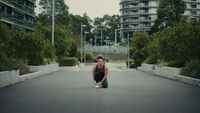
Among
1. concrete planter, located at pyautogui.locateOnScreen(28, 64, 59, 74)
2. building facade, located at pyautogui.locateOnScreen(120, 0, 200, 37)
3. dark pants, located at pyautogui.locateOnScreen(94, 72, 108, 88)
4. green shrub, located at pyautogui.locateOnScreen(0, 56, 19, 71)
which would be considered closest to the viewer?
dark pants, located at pyautogui.locateOnScreen(94, 72, 108, 88)

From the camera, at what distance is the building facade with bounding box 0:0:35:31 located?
65812mm

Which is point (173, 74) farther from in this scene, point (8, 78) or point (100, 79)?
point (8, 78)

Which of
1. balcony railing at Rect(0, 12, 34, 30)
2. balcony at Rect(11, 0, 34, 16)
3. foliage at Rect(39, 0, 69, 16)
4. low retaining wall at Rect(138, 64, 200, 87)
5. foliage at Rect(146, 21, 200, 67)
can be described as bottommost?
low retaining wall at Rect(138, 64, 200, 87)

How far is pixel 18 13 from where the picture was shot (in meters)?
77.6

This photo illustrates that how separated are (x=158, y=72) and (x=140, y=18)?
10727cm

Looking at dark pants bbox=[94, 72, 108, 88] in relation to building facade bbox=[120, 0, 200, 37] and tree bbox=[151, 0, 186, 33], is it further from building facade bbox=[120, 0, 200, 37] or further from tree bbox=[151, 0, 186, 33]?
building facade bbox=[120, 0, 200, 37]

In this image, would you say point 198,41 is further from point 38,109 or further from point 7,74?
point 38,109

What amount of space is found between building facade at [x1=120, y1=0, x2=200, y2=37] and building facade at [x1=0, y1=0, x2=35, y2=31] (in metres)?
58.0

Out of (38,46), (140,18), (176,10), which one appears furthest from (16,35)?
(140,18)

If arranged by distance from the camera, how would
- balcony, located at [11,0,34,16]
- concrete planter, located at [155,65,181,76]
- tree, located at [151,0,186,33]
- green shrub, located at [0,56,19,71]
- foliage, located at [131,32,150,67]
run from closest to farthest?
green shrub, located at [0,56,19,71], concrete planter, located at [155,65,181,76], foliage, located at [131,32,150,67], balcony, located at [11,0,34,16], tree, located at [151,0,186,33]

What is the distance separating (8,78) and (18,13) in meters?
56.9

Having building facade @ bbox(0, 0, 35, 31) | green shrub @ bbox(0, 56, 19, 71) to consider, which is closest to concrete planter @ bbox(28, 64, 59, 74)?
green shrub @ bbox(0, 56, 19, 71)

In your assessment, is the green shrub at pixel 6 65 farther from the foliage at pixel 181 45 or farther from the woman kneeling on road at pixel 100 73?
the foliage at pixel 181 45

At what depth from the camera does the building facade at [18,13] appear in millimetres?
65812
